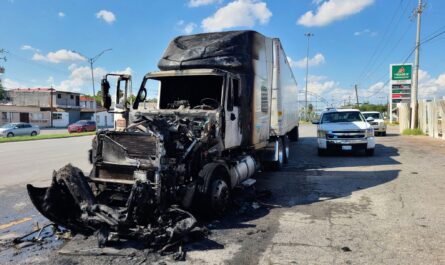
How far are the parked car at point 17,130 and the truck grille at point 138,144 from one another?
3382cm

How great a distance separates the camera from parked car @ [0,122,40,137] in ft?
114

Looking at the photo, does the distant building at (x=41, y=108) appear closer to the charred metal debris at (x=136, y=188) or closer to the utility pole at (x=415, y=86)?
the utility pole at (x=415, y=86)

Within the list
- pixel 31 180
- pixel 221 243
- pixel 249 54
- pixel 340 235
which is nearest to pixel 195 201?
pixel 221 243

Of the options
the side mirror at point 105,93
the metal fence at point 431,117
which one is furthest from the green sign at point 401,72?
the side mirror at point 105,93

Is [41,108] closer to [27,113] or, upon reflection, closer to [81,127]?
[27,113]

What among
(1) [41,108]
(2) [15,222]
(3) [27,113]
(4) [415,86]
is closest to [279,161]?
(2) [15,222]

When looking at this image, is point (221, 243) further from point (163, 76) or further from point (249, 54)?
point (249, 54)

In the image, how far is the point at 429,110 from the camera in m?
26.5

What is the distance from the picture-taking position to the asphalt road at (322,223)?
4.71m

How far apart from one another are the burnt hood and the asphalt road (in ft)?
9.93

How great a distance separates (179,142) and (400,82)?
189 feet

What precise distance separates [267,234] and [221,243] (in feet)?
2.53

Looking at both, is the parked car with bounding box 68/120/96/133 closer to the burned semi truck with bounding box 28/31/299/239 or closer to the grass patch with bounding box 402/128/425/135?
the grass patch with bounding box 402/128/425/135

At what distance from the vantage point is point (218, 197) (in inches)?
245
